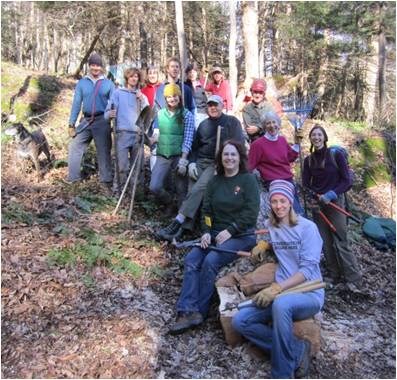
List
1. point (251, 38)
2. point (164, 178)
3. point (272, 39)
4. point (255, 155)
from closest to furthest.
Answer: point (255, 155) → point (164, 178) → point (251, 38) → point (272, 39)

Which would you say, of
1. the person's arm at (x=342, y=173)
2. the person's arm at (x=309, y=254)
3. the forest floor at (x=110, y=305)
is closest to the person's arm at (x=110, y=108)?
the forest floor at (x=110, y=305)

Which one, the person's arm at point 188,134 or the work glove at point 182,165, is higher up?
the person's arm at point 188,134

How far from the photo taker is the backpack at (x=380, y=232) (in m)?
9.27

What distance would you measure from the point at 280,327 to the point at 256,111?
13.5 ft

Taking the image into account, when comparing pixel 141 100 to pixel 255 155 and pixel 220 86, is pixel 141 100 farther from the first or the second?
pixel 220 86

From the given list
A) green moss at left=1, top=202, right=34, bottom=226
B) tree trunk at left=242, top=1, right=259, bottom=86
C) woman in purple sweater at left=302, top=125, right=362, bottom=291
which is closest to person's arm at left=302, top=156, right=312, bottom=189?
woman in purple sweater at left=302, top=125, right=362, bottom=291

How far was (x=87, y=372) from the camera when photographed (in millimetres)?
4391

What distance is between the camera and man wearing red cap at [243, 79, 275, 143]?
7.42 meters

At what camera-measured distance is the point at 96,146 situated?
316 inches

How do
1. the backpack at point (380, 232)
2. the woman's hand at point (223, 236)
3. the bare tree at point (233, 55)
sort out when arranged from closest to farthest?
the woman's hand at point (223, 236) < the backpack at point (380, 232) < the bare tree at point (233, 55)

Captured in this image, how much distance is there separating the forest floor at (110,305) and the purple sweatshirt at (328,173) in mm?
1530

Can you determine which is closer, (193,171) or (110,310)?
(110,310)

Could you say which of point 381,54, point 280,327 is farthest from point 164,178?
point 381,54

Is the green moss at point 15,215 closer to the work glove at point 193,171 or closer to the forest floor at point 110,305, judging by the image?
the forest floor at point 110,305
